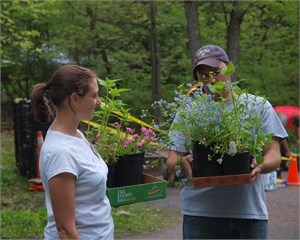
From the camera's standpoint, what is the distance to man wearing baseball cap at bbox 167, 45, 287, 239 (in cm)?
315

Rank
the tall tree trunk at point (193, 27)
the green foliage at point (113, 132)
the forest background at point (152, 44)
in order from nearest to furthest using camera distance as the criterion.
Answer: the green foliage at point (113, 132)
the tall tree trunk at point (193, 27)
the forest background at point (152, 44)

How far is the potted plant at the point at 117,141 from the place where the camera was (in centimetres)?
320

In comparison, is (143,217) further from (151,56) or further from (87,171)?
(151,56)

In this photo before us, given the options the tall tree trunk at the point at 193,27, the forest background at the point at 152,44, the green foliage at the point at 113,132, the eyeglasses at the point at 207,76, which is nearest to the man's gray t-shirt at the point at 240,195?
the eyeglasses at the point at 207,76

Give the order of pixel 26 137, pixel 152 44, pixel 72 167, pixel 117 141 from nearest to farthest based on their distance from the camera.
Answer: pixel 72 167, pixel 117 141, pixel 26 137, pixel 152 44

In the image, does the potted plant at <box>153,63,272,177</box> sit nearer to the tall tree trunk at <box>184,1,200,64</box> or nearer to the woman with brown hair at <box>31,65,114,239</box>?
the woman with brown hair at <box>31,65,114,239</box>

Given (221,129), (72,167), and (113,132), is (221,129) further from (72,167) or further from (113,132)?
(72,167)

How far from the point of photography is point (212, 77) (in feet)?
10.5

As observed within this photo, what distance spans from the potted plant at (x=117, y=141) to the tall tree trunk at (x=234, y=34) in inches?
390

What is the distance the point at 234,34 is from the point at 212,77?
1057cm

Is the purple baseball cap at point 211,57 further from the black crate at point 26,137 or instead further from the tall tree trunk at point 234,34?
the tall tree trunk at point 234,34

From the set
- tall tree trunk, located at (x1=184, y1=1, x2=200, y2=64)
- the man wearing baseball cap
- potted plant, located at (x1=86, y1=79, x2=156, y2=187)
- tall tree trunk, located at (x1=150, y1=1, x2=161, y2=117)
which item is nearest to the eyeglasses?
the man wearing baseball cap

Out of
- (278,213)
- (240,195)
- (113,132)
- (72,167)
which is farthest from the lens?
(278,213)

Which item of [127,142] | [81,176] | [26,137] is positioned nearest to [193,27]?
[26,137]
